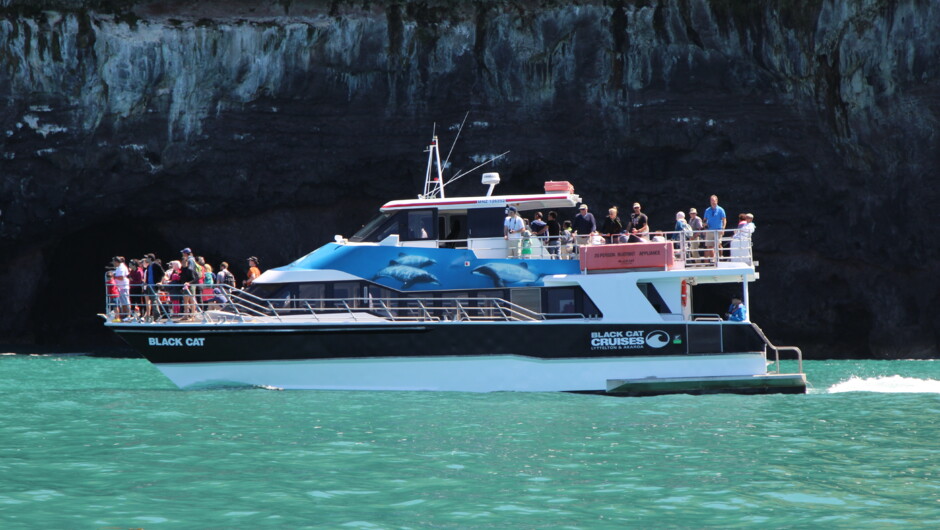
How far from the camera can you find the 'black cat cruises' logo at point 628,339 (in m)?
19.6

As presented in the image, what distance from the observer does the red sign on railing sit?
65.2ft

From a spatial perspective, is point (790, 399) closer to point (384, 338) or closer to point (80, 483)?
point (384, 338)

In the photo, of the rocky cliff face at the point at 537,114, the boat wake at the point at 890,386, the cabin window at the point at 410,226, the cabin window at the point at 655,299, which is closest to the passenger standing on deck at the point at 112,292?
the cabin window at the point at 410,226

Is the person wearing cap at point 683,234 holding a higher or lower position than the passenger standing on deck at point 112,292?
higher

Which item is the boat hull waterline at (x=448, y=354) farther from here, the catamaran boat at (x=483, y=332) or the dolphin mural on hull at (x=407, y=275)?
the dolphin mural on hull at (x=407, y=275)

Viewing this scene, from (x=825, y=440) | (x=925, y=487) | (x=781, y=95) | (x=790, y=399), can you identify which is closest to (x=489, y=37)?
(x=781, y=95)

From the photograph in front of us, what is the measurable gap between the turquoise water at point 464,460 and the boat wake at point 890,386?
2.94 ft

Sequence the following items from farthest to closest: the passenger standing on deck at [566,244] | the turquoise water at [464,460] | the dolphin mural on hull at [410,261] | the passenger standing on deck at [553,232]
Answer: the passenger standing on deck at [553,232] < the passenger standing on deck at [566,244] < the dolphin mural on hull at [410,261] < the turquoise water at [464,460]

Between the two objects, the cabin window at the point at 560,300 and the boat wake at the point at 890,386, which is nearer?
the boat wake at the point at 890,386

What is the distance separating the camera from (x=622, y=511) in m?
9.73

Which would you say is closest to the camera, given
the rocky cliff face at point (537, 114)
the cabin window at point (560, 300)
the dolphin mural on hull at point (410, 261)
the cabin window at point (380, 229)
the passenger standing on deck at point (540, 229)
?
the cabin window at point (560, 300)

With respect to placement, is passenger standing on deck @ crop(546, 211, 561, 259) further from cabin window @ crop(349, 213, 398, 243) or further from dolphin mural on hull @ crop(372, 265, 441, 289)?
cabin window @ crop(349, 213, 398, 243)

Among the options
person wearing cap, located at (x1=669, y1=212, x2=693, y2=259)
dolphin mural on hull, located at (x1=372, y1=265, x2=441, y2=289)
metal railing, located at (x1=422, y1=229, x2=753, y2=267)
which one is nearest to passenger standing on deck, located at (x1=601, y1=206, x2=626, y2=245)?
metal railing, located at (x1=422, y1=229, x2=753, y2=267)

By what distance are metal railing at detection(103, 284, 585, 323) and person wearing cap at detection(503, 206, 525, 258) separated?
3.81 ft
